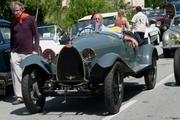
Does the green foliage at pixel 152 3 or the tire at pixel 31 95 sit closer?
the tire at pixel 31 95

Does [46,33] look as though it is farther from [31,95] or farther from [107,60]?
[107,60]

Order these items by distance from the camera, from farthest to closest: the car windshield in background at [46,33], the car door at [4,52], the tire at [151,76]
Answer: the car windshield in background at [46,33] < the tire at [151,76] < the car door at [4,52]

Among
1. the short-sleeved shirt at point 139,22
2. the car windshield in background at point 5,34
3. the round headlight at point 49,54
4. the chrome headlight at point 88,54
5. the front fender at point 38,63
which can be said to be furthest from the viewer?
the short-sleeved shirt at point 139,22

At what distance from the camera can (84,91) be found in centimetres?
897

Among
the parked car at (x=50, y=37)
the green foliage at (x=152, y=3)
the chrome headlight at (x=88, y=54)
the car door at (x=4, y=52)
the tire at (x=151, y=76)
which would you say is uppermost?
the chrome headlight at (x=88, y=54)

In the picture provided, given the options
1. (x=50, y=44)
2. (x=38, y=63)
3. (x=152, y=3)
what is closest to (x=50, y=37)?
(x=50, y=44)

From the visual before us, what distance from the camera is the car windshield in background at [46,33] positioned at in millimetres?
16784

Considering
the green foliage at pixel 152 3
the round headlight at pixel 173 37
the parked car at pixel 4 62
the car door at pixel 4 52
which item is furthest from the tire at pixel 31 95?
the green foliage at pixel 152 3

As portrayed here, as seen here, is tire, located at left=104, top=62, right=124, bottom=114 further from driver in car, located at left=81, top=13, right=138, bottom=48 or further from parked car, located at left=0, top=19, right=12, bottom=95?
parked car, located at left=0, top=19, right=12, bottom=95

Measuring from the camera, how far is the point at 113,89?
8984 mm

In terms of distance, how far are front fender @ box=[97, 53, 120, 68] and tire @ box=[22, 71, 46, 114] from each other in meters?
1.25

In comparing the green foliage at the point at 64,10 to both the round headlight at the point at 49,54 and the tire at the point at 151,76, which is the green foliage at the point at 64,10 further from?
the round headlight at the point at 49,54

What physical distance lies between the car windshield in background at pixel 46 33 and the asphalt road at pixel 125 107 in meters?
5.09

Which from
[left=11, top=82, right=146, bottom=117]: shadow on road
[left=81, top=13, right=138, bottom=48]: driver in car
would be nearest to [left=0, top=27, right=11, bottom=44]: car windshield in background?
[left=11, top=82, right=146, bottom=117]: shadow on road
